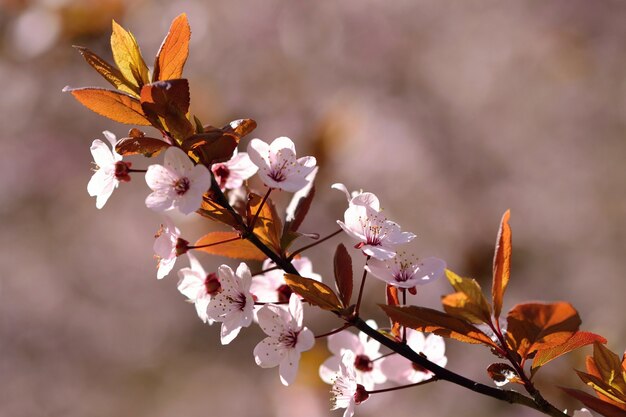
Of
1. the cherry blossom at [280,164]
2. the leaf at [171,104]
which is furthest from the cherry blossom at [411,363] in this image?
the leaf at [171,104]

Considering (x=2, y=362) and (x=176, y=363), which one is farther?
(x=176, y=363)

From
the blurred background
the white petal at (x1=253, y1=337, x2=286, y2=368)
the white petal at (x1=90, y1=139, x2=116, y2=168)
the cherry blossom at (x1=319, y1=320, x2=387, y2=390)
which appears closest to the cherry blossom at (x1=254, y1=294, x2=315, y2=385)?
the white petal at (x1=253, y1=337, x2=286, y2=368)

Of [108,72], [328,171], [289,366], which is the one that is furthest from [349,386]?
[328,171]

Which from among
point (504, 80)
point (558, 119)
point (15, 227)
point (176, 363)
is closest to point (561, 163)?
point (558, 119)

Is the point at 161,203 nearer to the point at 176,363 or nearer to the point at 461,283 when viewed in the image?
the point at 461,283

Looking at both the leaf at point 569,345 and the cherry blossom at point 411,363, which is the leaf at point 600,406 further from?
the cherry blossom at point 411,363

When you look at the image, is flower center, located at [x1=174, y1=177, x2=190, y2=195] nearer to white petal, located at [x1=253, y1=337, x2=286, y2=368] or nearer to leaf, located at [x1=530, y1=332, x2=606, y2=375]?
white petal, located at [x1=253, y1=337, x2=286, y2=368]
